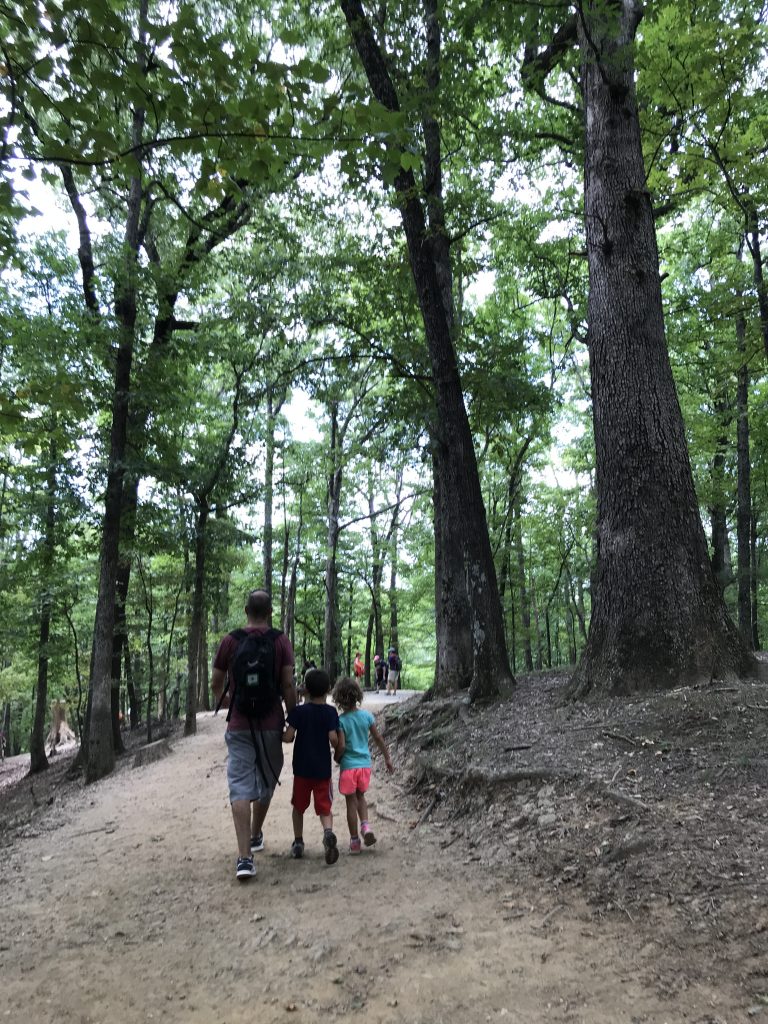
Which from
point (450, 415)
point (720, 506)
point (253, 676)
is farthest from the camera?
point (720, 506)

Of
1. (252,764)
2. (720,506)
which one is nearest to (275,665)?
(252,764)

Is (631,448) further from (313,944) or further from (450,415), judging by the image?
(313,944)

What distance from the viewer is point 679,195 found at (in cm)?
942

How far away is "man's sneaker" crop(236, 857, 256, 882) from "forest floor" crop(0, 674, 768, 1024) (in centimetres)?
10

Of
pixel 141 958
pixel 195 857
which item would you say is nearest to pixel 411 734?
pixel 195 857

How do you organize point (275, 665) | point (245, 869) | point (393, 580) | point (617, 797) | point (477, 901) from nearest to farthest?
1. point (477, 901)
2. point (617, 797)
3. point (245, 869)
4. point (275, 665)
5. point (393, 580)

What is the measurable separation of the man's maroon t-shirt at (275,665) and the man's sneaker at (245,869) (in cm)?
86

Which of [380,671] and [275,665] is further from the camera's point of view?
[380,671]

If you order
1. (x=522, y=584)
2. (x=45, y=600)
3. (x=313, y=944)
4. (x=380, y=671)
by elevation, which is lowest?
(x=380, y=671)

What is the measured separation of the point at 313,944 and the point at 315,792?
5.30 ft

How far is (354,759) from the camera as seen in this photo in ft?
16.5

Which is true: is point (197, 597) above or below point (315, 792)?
above

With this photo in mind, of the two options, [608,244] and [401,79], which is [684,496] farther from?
[401,79]

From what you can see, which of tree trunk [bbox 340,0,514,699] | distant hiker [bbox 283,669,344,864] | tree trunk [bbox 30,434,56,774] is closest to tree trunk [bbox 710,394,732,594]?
tree trunk [bbox 340,0,514,699]
